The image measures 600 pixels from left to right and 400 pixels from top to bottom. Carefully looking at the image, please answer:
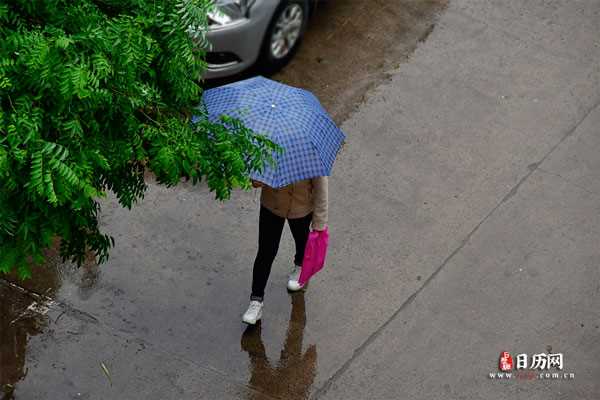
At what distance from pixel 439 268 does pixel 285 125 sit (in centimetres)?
235

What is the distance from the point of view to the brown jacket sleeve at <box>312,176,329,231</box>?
6500mm

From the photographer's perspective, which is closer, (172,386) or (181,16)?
(181,16)

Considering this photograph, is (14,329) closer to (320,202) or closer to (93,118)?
(320,202)

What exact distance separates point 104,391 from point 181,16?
9.90 feet

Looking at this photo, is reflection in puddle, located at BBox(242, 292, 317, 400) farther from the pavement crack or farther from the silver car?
the silver car

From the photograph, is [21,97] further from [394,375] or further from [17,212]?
[394,375]

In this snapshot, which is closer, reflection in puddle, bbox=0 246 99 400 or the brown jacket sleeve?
the brown jacket sleeve

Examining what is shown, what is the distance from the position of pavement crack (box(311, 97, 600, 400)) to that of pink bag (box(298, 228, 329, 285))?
68 cm

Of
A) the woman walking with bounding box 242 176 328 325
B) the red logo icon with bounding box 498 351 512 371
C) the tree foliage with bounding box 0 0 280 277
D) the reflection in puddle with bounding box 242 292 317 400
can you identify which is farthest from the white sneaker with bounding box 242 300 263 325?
the tree foliage with bounding box 0 0 280 277

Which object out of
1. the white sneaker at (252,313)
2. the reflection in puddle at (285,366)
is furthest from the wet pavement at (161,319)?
the white sneaker at (252,313)

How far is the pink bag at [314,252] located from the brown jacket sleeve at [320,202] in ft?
0.19

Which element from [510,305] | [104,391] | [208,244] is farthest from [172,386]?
[510,305]

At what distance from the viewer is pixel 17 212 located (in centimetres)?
431

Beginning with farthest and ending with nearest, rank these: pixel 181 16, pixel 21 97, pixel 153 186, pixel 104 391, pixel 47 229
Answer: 1. pixel 153 186
2. pixel 104 391
3. pixel 181 16
4. pixel 47 229
5. pixel 21 97
